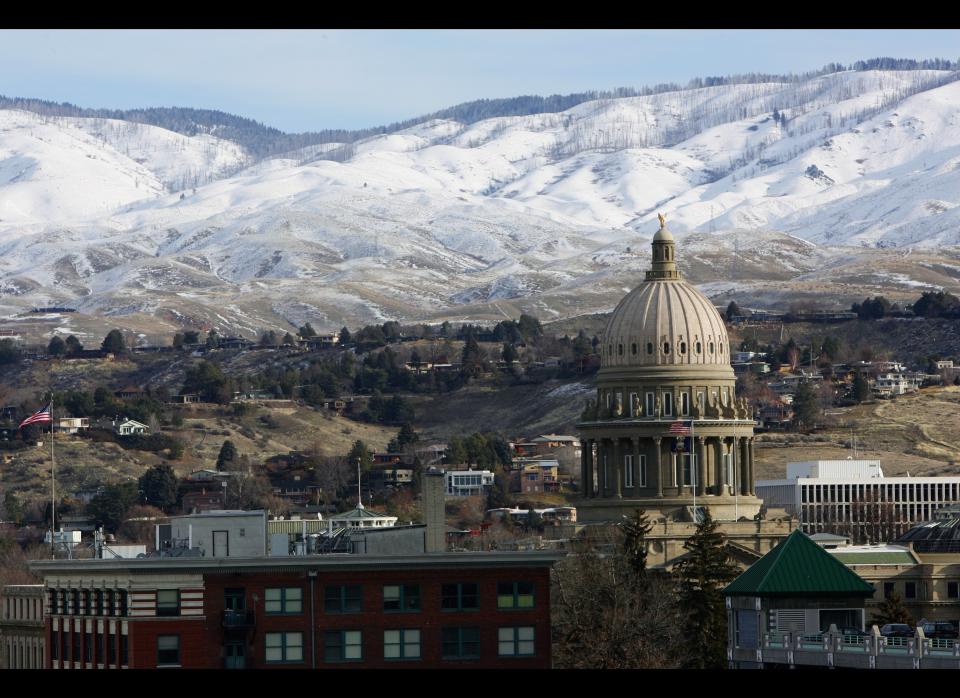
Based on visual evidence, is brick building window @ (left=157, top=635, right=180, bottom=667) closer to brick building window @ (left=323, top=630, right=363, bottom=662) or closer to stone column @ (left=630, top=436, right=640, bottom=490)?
brick building window @ (left=323, top=630, right=363, bottom=662)

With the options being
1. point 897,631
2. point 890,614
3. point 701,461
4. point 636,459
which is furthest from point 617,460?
point 897,631

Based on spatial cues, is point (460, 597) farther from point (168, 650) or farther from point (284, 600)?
point (168, 650)

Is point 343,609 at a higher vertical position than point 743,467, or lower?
lower

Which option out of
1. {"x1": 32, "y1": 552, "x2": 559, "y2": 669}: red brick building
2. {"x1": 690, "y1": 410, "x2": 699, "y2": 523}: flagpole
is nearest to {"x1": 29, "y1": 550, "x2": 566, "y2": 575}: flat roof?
{"x1": 32, "y1": 552, "x2": 559, "y2": 669}: red brick building

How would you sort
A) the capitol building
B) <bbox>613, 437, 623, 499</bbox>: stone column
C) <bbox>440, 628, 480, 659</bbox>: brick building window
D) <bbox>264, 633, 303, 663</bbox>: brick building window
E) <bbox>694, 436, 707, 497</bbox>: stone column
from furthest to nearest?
<bbox>613, 437, 623, 499</bbox>: stone column, <bbox>694, 436, 707, 497</bbox>: stone column, the capitol building, <bbox>440, 628, 480, 659</bbox>: brick building window, <bbox>264, 633, 303, 663</bbox>: brick building window
